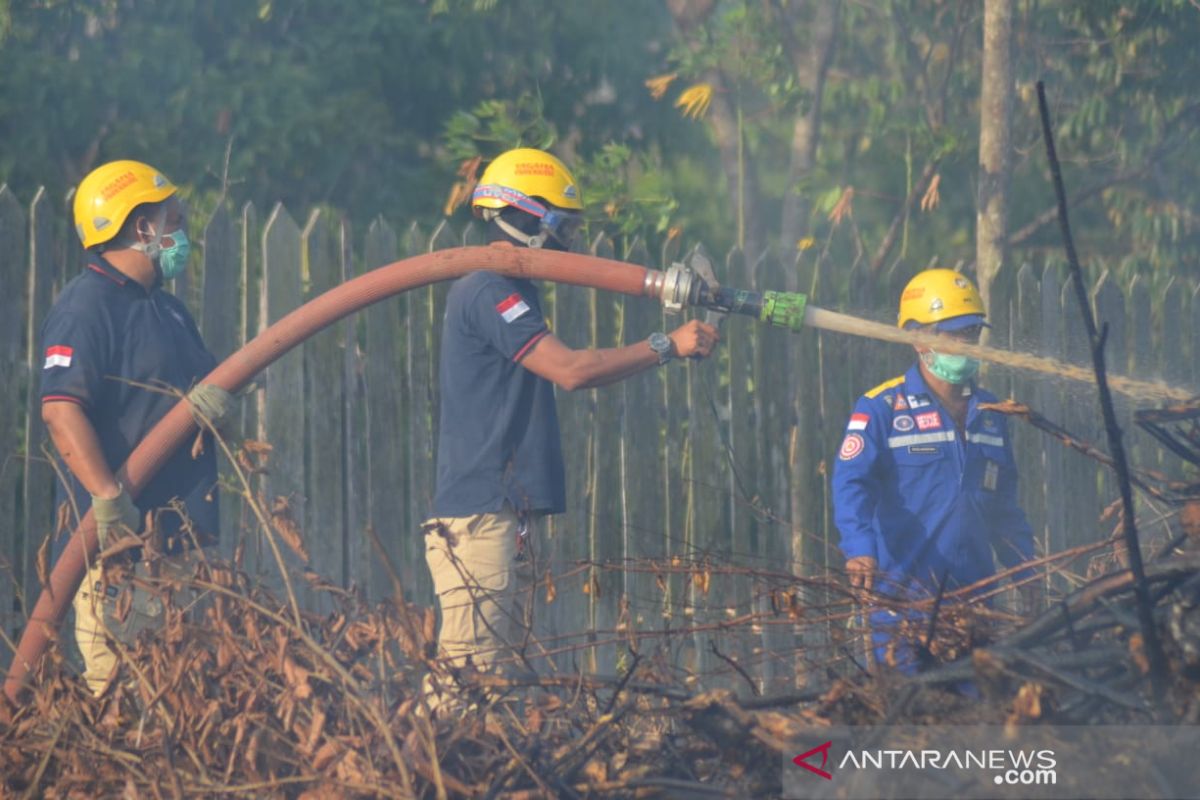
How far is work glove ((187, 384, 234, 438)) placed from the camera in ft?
15.3

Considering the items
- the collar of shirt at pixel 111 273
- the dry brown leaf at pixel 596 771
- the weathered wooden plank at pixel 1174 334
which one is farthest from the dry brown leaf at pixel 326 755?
the weathered wooden plank at pixel 1174 334

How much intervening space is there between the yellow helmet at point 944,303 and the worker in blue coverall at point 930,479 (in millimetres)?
270

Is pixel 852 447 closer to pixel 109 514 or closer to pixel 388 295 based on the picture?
pixel 388 295

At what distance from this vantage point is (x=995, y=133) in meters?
8.20

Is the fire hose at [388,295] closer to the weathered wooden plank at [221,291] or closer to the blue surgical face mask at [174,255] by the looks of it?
the blue surgical face mask at [174,255]

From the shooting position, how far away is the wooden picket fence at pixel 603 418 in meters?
5.80

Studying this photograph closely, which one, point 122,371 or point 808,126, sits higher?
point 808,126

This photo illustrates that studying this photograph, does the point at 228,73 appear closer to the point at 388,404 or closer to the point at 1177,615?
the point at 388,404

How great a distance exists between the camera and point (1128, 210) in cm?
1242

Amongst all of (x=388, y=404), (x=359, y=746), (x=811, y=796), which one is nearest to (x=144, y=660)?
(x=359, y=746)

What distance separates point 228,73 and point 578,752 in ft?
24.6

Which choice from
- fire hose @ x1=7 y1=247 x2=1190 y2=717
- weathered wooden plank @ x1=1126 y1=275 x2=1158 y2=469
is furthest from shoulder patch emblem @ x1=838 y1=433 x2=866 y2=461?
weathered wooden plank @ x1=1126 y1=275 x2=1158 y2=469

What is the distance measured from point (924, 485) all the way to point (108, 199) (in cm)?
289

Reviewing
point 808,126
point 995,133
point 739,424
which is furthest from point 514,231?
point 808,126
